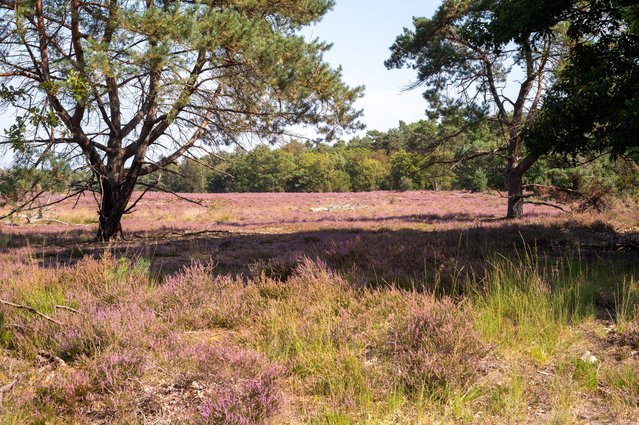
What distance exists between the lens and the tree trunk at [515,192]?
53.9 ft

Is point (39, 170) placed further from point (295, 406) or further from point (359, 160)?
point (359, 160)

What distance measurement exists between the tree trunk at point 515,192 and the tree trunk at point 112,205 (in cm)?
1382

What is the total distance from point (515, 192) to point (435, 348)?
15.3 m

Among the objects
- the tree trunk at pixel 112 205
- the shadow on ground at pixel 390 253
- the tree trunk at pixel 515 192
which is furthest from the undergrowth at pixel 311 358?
the tree trunk at pixel 515 192

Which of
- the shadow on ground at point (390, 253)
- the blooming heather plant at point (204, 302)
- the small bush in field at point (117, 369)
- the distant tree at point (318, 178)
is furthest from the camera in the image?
the distant tree at point (318, 178)

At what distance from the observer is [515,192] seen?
1670 cm

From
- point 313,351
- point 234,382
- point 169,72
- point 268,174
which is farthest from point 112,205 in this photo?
point 268,174

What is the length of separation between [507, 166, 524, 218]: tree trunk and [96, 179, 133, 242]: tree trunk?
1382 cm

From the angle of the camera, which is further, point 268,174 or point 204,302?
point 268,174

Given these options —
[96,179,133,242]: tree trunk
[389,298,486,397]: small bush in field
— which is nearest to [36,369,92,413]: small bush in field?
[389,298,486,397]: small bush in field

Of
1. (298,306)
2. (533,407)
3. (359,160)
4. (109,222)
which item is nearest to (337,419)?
(533,407)

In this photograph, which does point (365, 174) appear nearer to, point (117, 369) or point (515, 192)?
point (515, 192)

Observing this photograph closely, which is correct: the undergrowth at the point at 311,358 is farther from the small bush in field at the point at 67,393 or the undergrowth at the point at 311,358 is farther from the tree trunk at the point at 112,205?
the tree trunk at the point at 112,205

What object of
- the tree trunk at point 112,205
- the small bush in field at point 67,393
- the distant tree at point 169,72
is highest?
the distant tree at point 169,72
